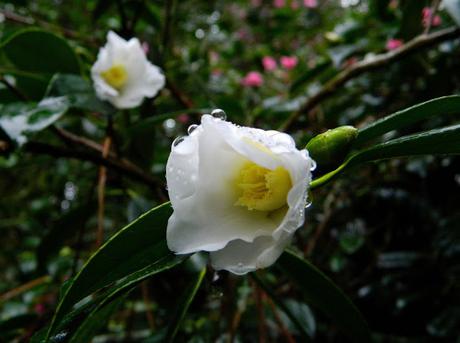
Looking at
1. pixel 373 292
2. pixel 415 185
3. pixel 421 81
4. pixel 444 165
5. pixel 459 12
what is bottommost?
pixel 373 292

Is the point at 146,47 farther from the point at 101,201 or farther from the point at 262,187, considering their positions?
the point at 262,187

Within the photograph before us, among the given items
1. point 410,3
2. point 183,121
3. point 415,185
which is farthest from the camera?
point 183,121

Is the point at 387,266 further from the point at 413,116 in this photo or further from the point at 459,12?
the point at 413,116

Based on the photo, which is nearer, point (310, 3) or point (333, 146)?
point (333, 146)

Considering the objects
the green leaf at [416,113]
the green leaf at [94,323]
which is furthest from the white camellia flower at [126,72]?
the green leaf at [416,113]

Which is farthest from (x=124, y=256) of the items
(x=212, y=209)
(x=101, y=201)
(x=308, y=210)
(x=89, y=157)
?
(x=308, y=210)

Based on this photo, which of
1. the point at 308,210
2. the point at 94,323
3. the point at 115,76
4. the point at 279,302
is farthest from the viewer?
the point at 308,210

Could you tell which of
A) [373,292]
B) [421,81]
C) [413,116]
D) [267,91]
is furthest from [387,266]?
[267,91]
